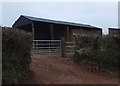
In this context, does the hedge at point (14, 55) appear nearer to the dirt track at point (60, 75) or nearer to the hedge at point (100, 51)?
the dirt track at point (60, 75)

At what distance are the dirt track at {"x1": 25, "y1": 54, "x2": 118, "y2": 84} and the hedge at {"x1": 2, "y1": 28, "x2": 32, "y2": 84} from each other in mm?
796

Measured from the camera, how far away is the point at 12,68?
32.3 feet

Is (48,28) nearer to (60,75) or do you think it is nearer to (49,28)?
(49,28)

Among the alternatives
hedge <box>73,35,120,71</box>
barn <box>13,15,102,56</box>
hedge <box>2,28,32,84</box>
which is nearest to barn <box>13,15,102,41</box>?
barn <box>13,15,102,56</box>

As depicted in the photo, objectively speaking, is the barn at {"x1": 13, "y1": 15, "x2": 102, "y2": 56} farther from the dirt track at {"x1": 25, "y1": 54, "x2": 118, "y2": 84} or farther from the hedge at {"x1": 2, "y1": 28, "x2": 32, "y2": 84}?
the hedge at {"x1": 2, "y1": 28, "x2": 32, "y2": 84}

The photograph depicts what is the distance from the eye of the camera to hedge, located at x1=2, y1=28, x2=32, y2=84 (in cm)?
963

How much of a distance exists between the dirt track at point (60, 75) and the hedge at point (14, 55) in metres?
0.80

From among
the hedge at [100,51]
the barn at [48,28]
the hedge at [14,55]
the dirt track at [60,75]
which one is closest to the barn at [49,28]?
the barn at [48,28]

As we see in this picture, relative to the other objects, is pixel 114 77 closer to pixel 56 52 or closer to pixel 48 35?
pixel 56 52

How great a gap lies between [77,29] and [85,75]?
17.6 m

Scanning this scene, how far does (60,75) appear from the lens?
Answer: 13.1 meters

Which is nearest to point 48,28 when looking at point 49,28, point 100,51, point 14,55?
point 49,28

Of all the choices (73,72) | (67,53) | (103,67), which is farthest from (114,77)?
(67,53)

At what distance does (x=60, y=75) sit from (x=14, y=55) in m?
3.61
